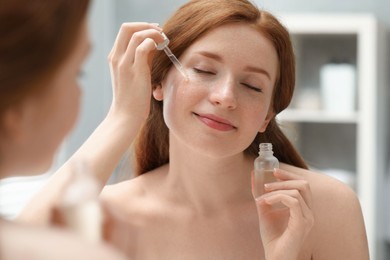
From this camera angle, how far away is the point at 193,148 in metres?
1.14

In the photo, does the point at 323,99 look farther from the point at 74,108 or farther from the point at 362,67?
the point at 74,108

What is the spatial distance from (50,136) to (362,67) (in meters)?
2.38

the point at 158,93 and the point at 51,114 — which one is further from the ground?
the point at 51,114

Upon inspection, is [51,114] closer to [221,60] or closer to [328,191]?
[221,60]

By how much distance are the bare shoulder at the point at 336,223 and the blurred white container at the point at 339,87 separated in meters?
1.53

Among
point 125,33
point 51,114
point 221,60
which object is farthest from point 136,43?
point 51,114

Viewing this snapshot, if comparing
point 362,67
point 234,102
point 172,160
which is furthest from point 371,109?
point 234,102


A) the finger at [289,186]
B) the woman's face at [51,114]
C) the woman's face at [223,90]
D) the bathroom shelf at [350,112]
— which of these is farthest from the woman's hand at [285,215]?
the bathroom shelf at [350,112]

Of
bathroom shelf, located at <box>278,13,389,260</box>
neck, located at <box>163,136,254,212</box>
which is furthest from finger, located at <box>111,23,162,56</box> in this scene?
bathroom shelf, located at <box>278,13,389,260</box>

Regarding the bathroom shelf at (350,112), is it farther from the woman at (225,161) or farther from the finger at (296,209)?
the finger at (296,209)

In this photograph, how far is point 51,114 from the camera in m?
0.42

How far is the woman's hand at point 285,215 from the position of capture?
41.0 inches

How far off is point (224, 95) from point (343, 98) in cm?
179

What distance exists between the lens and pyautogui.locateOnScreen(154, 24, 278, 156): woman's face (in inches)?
42.7
